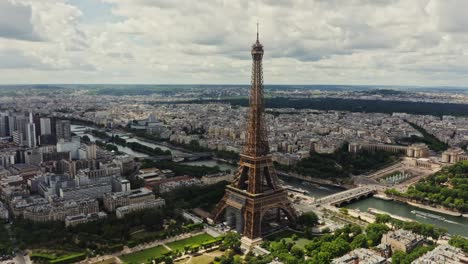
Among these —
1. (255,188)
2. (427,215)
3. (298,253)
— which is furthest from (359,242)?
(427,215)

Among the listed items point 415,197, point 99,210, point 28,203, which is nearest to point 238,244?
point 99,210

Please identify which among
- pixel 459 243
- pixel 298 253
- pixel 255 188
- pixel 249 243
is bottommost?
pixel 249 243

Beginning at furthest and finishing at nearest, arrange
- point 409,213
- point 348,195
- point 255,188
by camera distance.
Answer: point 348,195 < point 409,213 < point 255,188

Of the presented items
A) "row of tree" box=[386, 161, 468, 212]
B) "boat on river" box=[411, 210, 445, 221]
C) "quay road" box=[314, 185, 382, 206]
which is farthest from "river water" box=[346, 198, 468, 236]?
"row of tree" box=[386, 161, 468, 212]

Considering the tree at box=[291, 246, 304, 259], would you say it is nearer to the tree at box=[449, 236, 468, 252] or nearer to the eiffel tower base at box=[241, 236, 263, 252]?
the eiffel tower base at box=[241, 236, 263, 252]

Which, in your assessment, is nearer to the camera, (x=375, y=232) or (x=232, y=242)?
(x=232, y=242)

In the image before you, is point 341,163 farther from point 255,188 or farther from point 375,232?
point 255,188
